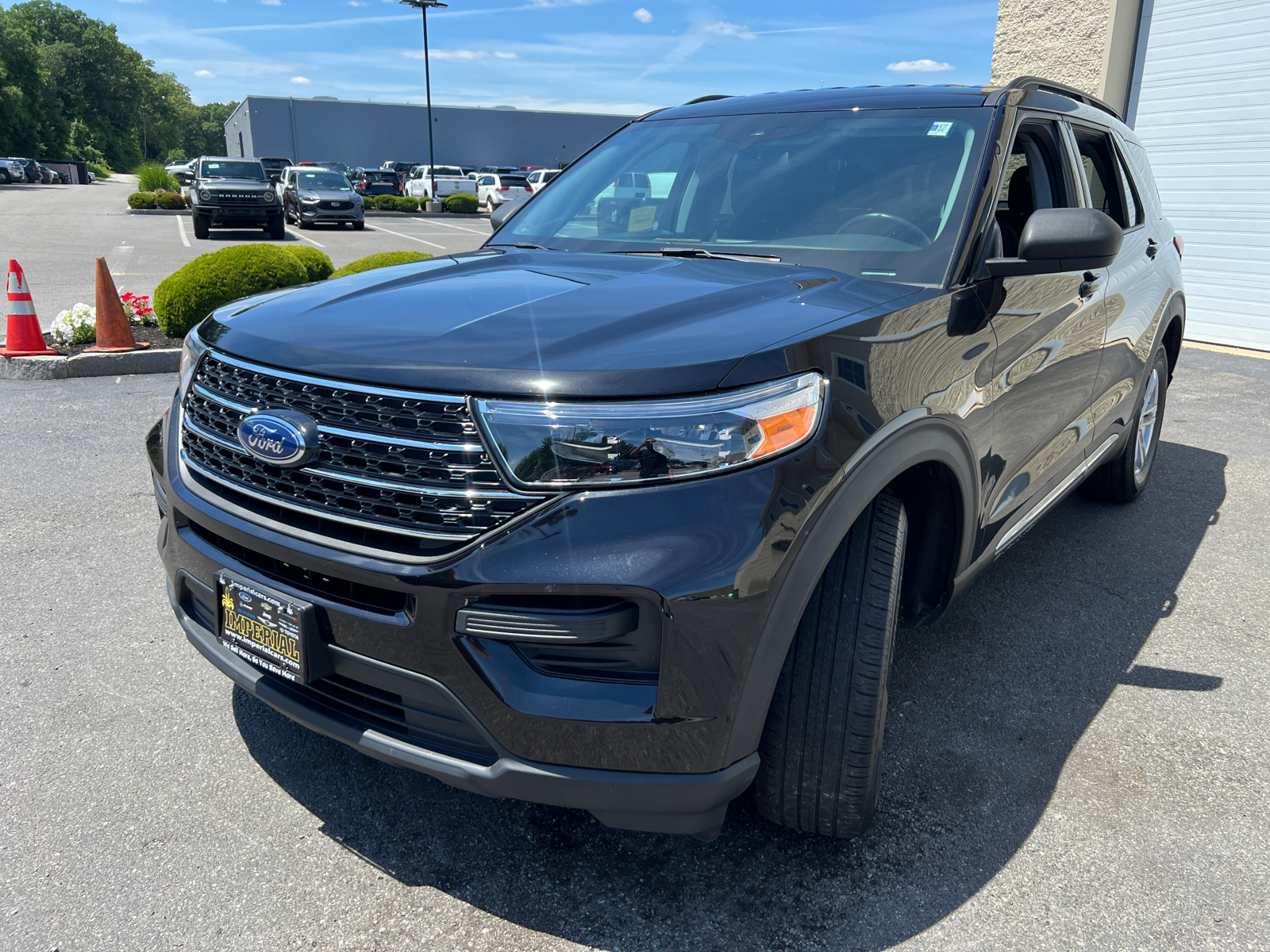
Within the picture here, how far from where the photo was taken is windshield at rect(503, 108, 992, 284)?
103 inches

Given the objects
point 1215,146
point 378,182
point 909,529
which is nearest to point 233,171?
point 1215,146

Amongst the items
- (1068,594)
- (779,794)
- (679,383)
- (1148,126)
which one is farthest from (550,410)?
(1148,126)

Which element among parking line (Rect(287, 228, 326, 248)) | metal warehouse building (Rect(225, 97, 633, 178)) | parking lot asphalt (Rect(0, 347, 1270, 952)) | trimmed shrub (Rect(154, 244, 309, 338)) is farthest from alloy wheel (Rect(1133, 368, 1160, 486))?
metal warehouse building (Rect(225, 97, 633, 178))

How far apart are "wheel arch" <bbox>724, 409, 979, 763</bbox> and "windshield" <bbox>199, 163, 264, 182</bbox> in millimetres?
22016

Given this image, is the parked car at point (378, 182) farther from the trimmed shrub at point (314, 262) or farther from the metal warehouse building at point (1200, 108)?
the metal warehouse building at point (1200, 108)

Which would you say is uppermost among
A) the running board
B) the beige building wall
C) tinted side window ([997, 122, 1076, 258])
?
the beige building wall

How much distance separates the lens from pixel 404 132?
64.7m

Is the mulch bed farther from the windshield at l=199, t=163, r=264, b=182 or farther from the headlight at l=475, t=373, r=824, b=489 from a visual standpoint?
the windshield at l=199, t=163, r=264, b=182

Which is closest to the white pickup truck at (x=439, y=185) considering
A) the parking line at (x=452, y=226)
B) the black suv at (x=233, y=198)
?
the parking line at (x=452, y=226)

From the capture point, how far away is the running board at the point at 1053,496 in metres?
2.96

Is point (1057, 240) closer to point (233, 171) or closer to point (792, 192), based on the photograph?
point (792, 192)

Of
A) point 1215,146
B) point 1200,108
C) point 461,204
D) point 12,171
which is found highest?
point 1200,108

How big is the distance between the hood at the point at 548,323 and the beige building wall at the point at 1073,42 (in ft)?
33.8

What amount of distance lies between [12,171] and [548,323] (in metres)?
63.6
